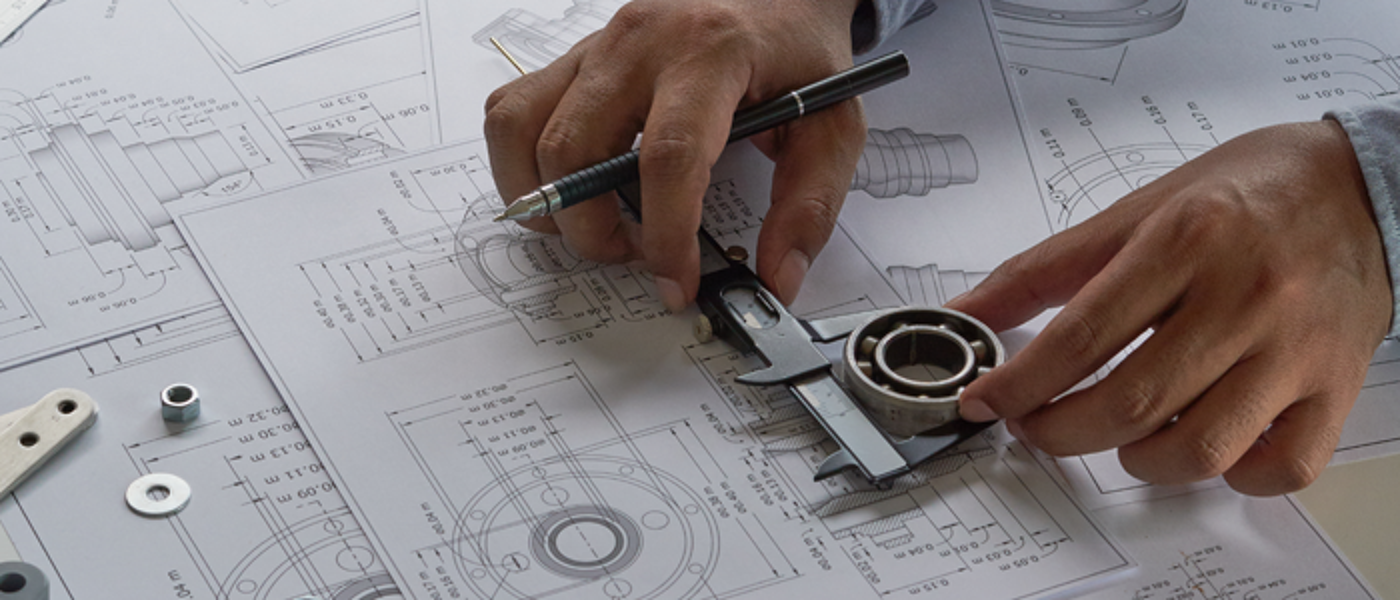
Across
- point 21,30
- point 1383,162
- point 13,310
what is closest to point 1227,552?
point 1383,162

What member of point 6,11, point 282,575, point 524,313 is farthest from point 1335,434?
point 6,11

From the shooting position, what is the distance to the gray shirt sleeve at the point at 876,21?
1599 mm

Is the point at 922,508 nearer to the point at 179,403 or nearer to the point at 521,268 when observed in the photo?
the point at 521,268

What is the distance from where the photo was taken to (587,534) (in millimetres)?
1075

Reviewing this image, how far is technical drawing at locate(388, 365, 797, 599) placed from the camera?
1.05 meters

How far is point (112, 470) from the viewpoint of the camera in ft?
3.61

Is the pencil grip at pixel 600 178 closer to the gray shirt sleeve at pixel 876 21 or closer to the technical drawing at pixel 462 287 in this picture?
the technical drawing at pixel 462 287

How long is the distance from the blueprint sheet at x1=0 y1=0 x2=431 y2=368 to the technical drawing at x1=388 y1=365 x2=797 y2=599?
34cm

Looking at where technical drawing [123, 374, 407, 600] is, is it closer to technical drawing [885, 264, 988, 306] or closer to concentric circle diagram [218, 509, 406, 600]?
concentric circle diagram [218, 509, 406, 600]

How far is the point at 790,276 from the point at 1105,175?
0.47 metres

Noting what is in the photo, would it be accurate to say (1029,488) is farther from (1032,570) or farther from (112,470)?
(112,470)

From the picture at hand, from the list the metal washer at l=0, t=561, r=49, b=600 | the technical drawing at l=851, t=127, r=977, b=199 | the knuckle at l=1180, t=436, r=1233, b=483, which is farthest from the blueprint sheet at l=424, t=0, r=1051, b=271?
the metal washer at l=0, t=561, r=49, b=600

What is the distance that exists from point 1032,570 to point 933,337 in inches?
9.7

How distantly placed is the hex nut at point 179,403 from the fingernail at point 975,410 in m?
0.69
